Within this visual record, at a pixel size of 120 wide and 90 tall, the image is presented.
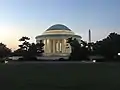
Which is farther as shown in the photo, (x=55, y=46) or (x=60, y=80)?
(x=55, y=46)

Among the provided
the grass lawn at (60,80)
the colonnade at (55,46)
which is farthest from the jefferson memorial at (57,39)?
the grass lawn at (60,80)

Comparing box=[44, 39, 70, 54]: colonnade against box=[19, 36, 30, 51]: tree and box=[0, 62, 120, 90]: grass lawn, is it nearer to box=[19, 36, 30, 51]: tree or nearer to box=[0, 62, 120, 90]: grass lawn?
box=[19, 36, 30, 51]: tree

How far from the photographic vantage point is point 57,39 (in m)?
111

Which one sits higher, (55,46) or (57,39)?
(57,39)

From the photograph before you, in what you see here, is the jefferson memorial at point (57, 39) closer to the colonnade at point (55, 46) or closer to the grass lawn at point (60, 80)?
the colonnade at point (55, 46)

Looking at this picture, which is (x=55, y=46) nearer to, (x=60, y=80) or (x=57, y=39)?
(x=57, y=39)

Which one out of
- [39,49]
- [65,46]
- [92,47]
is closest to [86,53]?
[92,47]

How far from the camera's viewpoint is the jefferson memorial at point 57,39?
354 feet

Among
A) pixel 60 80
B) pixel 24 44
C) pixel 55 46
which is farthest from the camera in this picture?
pixel 55 46

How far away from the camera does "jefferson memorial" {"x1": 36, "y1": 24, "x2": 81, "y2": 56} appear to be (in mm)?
107750

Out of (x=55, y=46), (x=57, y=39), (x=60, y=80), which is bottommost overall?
(x=60, y=80)

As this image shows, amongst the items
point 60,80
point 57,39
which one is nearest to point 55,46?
point 57,39

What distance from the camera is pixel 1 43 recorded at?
112 metres

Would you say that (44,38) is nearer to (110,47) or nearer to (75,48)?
(75,48)
